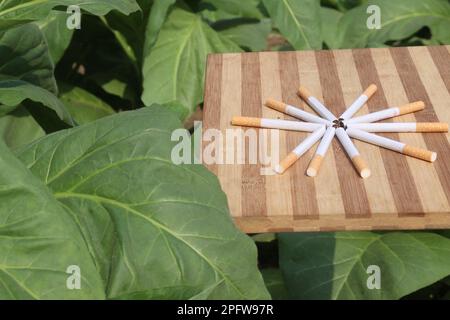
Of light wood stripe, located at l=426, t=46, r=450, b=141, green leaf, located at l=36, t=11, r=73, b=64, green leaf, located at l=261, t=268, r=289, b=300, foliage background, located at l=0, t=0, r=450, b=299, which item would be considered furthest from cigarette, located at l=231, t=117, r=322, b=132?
green leaf, located at l=36, t=11, r=73, b=64

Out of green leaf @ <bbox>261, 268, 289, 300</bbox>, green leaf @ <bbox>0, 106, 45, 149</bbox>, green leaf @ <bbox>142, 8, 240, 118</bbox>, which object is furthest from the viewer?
green leaf @ <bbox>142, 8, 240, 118</bbox>

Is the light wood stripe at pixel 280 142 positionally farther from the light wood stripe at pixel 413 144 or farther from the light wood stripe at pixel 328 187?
the light wood stripe at pixel 413 144

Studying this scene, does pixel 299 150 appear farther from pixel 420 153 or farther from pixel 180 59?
pixel 180 59

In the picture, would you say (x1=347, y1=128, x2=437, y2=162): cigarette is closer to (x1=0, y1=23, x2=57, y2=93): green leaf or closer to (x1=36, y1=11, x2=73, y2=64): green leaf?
(x1=0, y1=23, x2=57, y2=93): green leaf

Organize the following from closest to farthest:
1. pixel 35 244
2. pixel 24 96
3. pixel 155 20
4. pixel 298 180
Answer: pixel 35 244 < pixel 298 180 < pixel 24 96 < pixel 155 20

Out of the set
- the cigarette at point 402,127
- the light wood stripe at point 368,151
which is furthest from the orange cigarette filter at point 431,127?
the light wood stripe at point 368,151

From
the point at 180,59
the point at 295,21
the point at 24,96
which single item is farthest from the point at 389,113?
the point at 180,59
